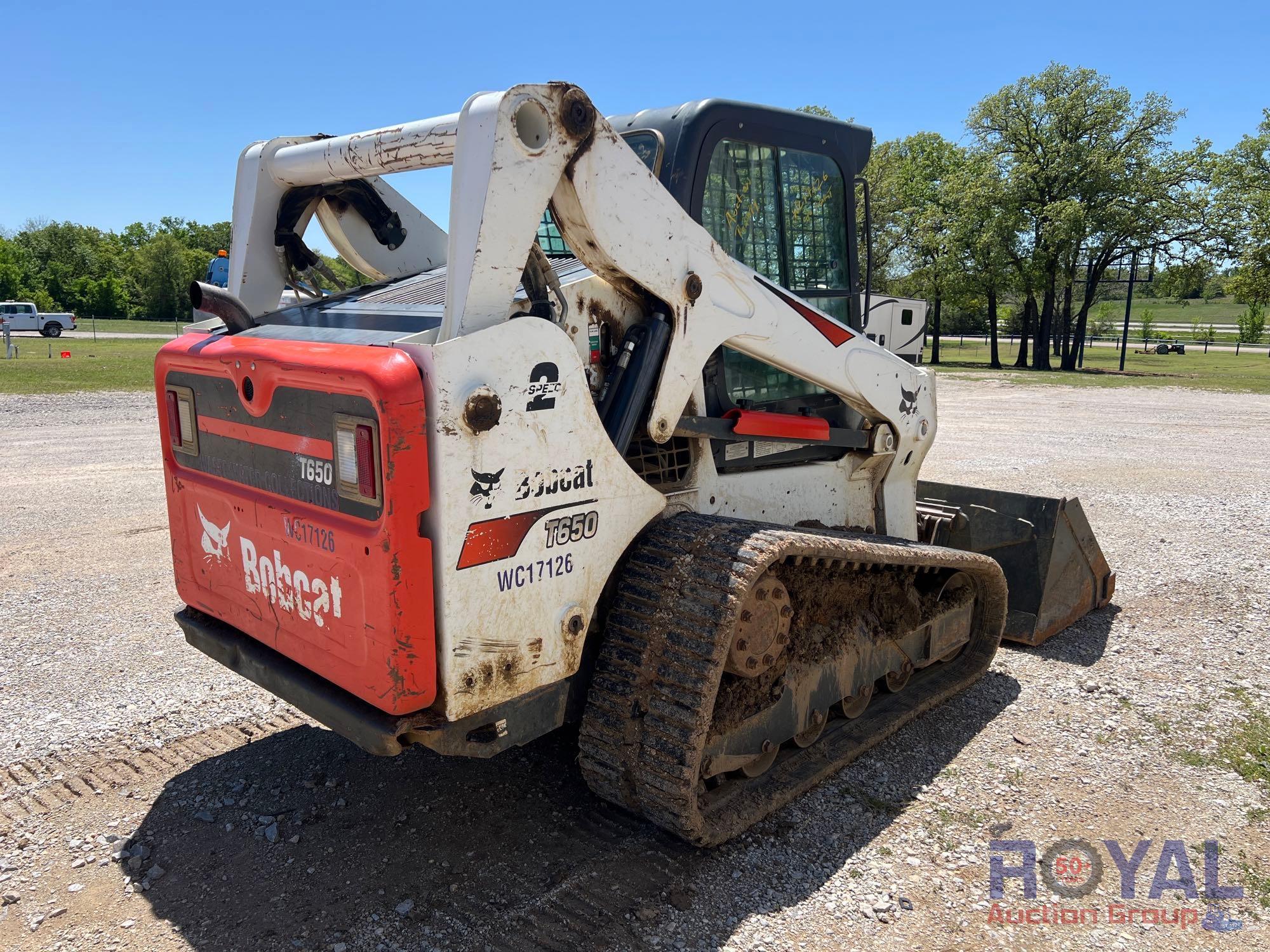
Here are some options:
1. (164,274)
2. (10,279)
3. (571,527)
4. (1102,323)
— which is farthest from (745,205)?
(10,279)

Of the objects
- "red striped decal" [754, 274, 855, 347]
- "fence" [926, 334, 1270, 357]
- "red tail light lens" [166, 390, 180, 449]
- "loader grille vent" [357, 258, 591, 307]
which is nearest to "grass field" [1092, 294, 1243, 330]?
"fence" [926, 334, 1270, 357]

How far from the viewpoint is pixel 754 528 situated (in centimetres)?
352

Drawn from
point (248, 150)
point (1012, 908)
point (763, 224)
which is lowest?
point (1012, 908)

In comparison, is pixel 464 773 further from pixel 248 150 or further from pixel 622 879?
pixel 248 150

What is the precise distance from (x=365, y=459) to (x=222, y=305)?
4.29 feet

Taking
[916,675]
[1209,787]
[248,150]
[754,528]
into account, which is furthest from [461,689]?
[1209,787]

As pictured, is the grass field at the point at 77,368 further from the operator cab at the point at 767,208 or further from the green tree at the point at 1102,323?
the green tree at the point at 1102,323

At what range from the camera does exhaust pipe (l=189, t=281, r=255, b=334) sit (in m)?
3.55

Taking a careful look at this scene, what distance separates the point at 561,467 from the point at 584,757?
110 centimetres

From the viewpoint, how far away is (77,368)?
23.0 meters

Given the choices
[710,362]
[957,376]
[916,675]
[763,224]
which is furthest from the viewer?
[957,376]

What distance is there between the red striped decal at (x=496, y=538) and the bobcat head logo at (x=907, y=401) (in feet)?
8.17

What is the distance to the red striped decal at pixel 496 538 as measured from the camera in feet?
9.37

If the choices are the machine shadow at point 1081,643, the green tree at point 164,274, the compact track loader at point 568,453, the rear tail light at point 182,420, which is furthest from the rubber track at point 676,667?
the green tree at point 164,274
